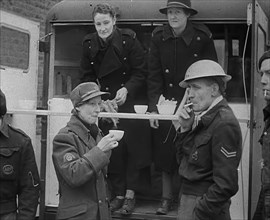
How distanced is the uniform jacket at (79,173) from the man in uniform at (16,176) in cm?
21

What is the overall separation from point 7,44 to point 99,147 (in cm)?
266

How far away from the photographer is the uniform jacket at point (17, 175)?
11.8 feet

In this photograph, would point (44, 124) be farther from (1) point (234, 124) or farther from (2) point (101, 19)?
(1) point (234, 124)

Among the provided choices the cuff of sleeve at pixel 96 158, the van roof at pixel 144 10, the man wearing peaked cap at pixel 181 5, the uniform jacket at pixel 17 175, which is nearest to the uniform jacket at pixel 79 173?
the cuff of sleeve at pixel 96 158

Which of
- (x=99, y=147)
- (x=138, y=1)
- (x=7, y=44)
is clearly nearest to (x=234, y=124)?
(x=99, y=147)

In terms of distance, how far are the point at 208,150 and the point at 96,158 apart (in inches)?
28.5

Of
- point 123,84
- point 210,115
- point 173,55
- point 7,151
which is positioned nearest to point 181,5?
point 173,55

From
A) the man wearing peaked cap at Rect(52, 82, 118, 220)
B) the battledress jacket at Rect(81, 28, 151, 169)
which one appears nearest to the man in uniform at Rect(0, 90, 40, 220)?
the man wearing peaked cap at Rect(52, 82, 118, 220)

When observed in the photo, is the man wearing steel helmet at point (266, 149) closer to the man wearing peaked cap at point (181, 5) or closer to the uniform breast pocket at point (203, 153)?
the uniform breast pocket at point (203, 153)

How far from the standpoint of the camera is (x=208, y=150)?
348 cm

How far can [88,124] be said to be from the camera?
3756mm

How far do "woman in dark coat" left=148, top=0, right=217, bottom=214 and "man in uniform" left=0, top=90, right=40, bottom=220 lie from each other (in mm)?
1532

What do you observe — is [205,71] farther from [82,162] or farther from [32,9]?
[32,9]

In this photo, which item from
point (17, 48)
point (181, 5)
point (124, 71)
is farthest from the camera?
point (17, 48)
